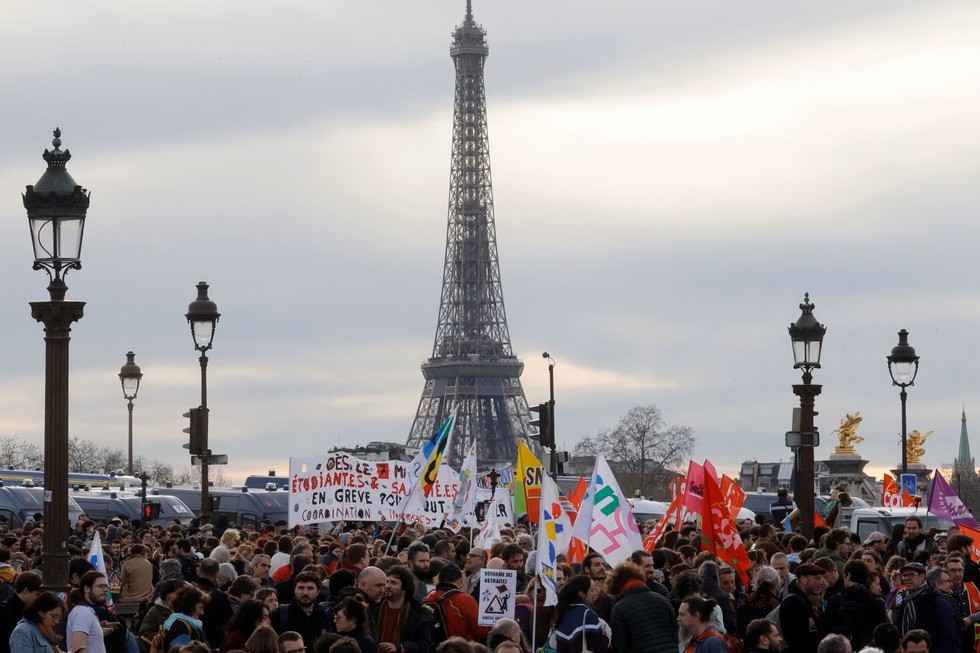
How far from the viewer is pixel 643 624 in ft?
44.9

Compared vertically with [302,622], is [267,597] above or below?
above

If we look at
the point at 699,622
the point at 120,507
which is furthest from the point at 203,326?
the point at 120,507

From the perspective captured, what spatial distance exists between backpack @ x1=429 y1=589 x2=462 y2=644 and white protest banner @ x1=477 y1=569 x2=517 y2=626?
0.28m

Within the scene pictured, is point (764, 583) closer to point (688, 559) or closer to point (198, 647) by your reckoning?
point (688, 559)

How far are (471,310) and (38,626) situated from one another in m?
135

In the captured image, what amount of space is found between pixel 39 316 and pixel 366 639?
4528 millimetres

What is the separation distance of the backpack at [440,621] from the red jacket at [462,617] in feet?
0.04

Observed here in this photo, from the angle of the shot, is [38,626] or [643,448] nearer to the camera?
[38,626]

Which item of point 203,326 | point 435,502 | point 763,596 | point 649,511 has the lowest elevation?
point 763,596

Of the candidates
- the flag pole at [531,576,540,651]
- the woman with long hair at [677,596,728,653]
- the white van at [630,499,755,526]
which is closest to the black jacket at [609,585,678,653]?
the flag pole at [531,576,540,651]

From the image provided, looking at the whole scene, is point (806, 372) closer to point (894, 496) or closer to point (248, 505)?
point (894, 496)

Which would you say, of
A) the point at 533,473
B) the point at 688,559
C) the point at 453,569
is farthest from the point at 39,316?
the point at 533,473

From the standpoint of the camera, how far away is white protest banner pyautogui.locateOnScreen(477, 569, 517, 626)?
45.4 ft

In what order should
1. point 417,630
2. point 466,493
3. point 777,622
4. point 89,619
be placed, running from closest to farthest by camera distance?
point 417,630, point 89,619, point 777,622, point 466,493
